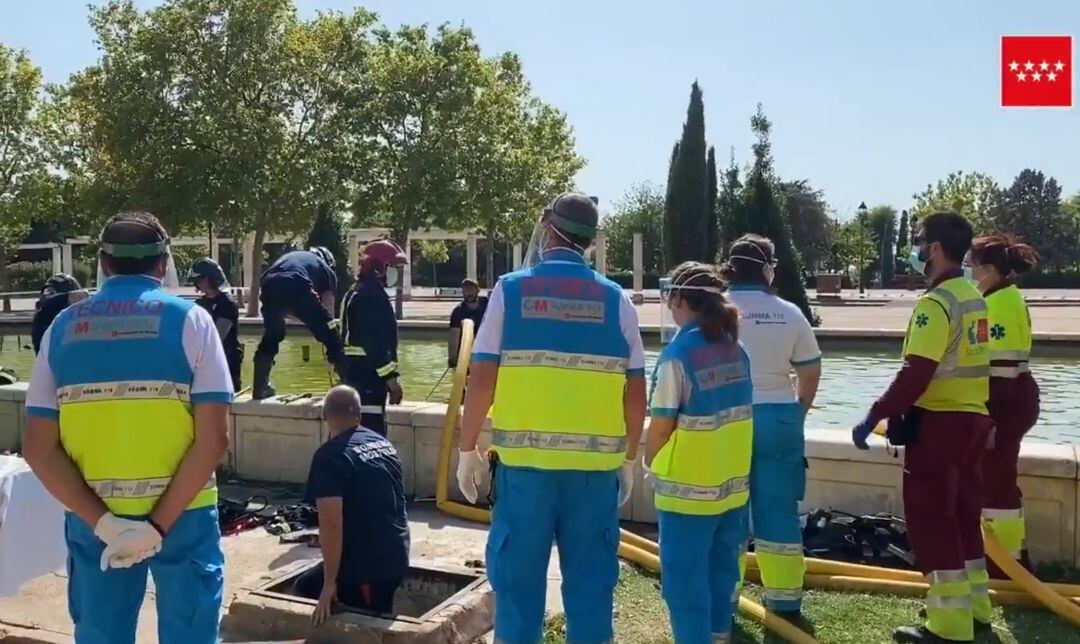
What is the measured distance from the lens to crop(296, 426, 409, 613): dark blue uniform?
4406 millimetres

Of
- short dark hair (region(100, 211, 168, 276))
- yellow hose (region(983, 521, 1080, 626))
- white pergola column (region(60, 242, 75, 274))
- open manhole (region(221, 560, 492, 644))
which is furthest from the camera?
white pergola column (region(60, 242, 75, 274))

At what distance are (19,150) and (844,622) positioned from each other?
39602 mm

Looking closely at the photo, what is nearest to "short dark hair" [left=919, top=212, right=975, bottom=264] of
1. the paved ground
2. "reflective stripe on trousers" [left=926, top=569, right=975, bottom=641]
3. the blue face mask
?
the blue face mask

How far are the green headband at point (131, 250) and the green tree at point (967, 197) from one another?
231 ft

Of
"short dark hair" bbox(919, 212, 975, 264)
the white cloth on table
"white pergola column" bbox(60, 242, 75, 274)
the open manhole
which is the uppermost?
"white pergola column" bbox(60, 242, 75, 274)

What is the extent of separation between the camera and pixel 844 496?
249 inches

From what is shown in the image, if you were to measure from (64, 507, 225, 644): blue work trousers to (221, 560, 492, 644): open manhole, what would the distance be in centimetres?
118

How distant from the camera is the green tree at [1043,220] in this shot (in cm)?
6469

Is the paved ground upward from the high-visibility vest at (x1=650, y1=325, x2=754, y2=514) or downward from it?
downward

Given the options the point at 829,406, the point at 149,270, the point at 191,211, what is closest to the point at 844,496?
the point at 149,270

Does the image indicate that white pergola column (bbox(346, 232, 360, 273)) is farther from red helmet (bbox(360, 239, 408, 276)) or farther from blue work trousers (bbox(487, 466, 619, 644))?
blue work trousers (bbox(487, 466, 619, 644))

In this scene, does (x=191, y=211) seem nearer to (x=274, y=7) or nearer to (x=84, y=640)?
(x=274, y=7)

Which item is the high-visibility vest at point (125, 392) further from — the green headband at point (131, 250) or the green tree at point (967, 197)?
the green tree at point (967, 197)

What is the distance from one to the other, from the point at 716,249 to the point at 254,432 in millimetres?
25451
